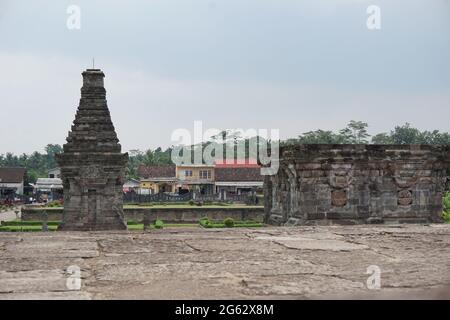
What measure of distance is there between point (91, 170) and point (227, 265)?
54.8 feet

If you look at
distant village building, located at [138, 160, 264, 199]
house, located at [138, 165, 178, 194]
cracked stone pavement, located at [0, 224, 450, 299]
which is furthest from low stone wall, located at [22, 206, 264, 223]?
cracked stone pavement, located at [0, 224, 450, 299]

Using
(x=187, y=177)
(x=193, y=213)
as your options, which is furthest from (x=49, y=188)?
(x=193, y=213)

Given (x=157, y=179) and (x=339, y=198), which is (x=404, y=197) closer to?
(x=339, y=198)

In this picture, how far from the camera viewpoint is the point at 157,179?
2291 inches

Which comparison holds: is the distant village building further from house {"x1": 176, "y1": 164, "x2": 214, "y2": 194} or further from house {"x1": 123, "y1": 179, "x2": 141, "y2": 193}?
house {"x1": 123, "y1": 179, "x2": 141, "y2": 193}

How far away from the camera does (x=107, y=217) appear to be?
67.3 ft

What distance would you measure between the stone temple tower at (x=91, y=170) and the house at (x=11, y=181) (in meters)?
38.0

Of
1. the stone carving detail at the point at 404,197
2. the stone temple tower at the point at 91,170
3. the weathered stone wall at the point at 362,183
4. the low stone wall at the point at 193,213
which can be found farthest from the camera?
the low stone wall at the point at 193,213

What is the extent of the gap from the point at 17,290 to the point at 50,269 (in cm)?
78

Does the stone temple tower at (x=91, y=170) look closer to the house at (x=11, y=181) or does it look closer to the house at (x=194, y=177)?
the house at (x=194, y=177)

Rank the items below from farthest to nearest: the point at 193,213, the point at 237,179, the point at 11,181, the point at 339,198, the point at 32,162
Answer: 1. the point at 32,162
2. the point at 11,181
3. the point at 237,179
4. the point at 193,213
5. the point at 339,198

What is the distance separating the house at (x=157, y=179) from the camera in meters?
58.2

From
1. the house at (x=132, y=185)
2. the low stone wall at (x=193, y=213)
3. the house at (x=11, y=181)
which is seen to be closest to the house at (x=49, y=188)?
the house at (x=11, y=181)
